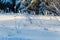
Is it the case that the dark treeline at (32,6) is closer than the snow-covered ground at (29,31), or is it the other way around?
the snow-covered ground at (29,31)

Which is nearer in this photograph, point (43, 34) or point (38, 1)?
point (43, 34)

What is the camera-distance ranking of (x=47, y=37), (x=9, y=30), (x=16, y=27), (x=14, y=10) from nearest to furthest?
(x=47, y=37) < (x=9, y=30) < (x=16, y=27) < (x=14, y=10)

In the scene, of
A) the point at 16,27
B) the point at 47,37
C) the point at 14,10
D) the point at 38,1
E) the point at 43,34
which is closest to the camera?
the point at 47,37

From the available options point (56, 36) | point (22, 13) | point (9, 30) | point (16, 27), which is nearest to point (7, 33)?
point (9, 30)

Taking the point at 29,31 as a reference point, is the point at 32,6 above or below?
above

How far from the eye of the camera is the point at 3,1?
7590 mm

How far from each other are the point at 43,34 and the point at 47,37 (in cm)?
27

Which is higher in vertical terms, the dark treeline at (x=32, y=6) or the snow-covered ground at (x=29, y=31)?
the dark treeline at (x=32, y=6)

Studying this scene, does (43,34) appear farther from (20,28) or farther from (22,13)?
(22,13)

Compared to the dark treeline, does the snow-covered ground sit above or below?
below

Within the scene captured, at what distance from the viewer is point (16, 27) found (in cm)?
489

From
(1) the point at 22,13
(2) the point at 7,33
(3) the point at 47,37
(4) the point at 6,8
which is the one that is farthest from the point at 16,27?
(4) the point at 6,8

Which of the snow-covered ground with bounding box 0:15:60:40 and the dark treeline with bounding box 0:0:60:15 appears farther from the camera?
the dark treeline with bounding box 0:0:60:15

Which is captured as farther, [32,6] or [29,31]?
[32,6]
